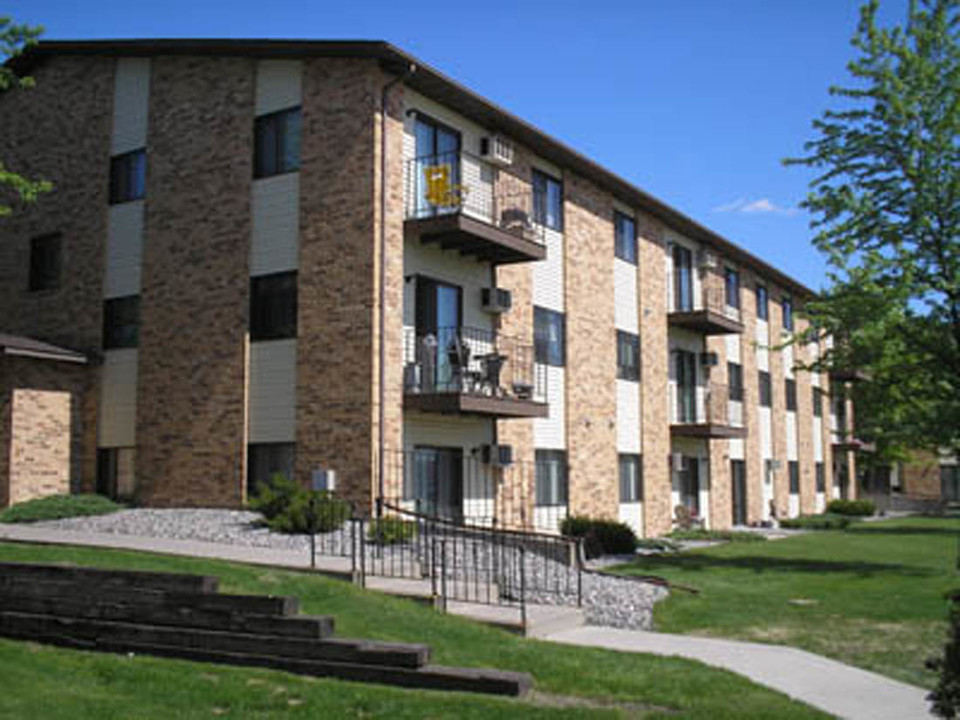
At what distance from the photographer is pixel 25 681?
783 centimetres

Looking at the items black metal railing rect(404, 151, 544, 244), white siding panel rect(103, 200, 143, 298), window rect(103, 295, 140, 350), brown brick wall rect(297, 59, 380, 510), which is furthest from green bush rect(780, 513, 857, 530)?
white siding panel rect(103, 200, 143, 298)

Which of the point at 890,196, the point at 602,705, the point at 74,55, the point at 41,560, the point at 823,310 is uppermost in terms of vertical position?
the point at 74,55

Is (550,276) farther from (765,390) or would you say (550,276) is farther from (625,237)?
(765,390)

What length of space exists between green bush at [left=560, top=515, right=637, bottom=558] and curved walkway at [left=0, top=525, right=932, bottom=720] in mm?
8008

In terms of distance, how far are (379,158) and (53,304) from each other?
9.66m

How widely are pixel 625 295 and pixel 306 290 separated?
10809 millimetres

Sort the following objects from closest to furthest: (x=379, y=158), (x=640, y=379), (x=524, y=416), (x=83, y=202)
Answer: (x=379, y=158), (x=524, y=416), (x=83, y=202), (x=640, y=379)

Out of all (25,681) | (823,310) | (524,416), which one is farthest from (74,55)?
(25,681)

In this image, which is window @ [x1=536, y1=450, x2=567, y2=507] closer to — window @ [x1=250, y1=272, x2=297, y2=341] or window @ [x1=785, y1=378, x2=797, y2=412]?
window @ [x1=250, y1=272, x2=297, y2=341]

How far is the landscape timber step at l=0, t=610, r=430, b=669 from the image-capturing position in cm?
845

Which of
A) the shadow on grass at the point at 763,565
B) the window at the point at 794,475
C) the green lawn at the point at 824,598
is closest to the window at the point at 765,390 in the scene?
the window at the point at 794,475

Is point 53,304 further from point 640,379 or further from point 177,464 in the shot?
point 640,379

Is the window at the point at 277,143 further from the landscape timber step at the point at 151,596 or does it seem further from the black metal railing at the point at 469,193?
the landscape timber step at the point at 151,596

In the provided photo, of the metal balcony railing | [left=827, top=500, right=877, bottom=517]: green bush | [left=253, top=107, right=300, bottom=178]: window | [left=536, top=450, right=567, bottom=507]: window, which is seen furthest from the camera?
[left=827, top=500, right=877, bottom=517]: green bush
